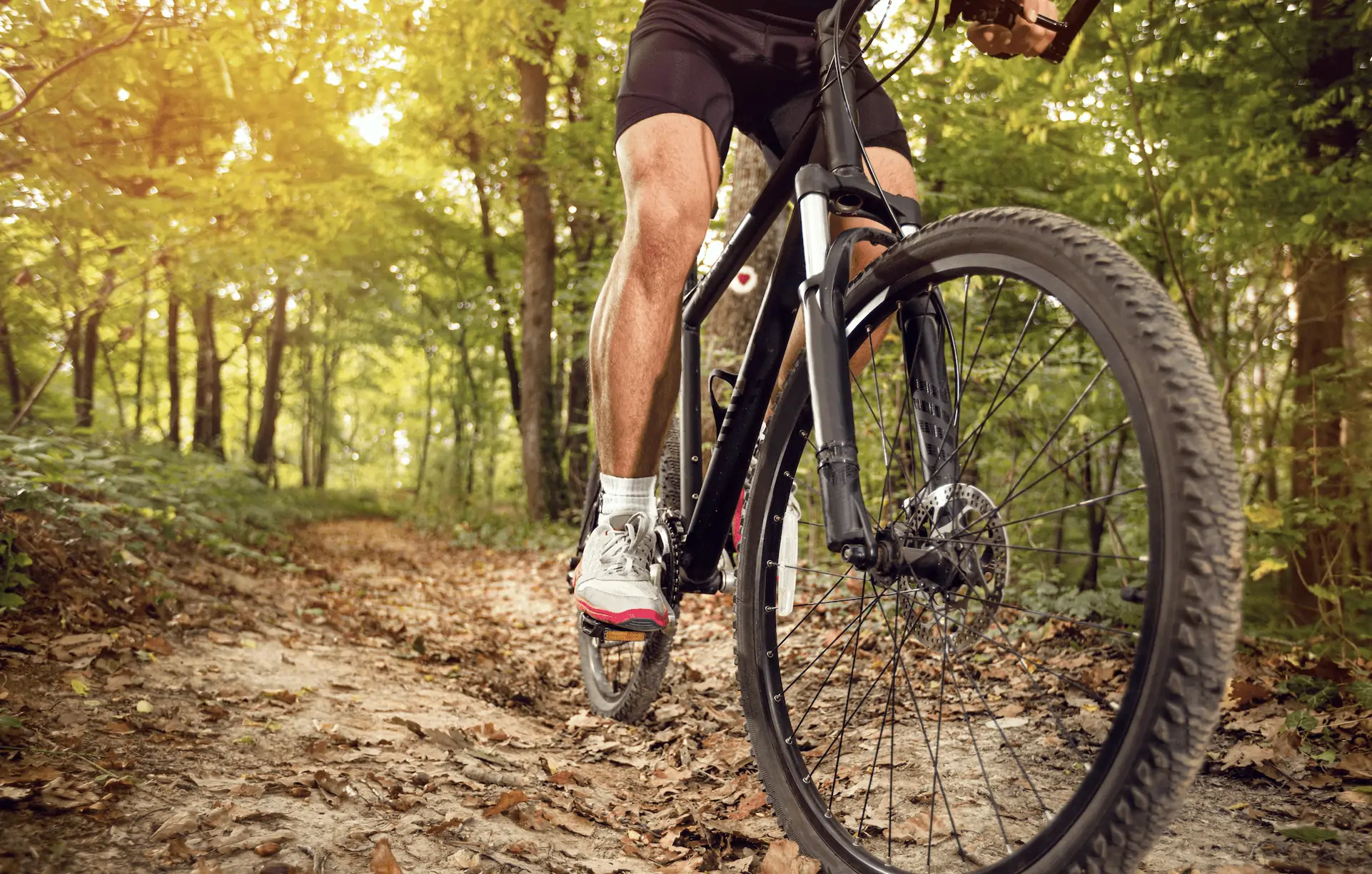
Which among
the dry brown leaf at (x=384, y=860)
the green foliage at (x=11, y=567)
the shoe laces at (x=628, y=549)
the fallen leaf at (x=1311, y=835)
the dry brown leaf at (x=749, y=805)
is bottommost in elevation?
the dry brown leaf at (x=749, y=805)

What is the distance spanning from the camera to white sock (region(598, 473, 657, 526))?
6.32 feet

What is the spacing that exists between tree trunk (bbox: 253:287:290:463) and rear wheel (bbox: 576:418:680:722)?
598 inches

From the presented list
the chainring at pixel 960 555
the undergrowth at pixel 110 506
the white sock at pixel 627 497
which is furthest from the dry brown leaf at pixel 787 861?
the undergrowth at pixel 110 506

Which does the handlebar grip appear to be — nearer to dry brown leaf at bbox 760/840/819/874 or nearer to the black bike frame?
the black bike frame

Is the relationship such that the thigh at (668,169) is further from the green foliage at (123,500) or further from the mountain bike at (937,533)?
the green foliage at (123,500)

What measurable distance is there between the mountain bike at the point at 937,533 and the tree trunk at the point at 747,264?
8.86 feet

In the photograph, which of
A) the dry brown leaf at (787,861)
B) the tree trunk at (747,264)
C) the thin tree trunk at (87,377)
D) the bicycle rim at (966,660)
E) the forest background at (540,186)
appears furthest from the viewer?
the thin tree trunk at (87,377)

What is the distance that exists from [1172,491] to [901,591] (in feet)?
1.94

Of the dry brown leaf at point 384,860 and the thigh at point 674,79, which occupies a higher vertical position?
the thigh at point 674,79

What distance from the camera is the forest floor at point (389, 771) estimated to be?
1300mm

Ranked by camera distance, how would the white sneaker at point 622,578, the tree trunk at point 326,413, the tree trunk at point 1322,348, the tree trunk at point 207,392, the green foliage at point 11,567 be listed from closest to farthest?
the white sneaker at point 622,578 < the green foliage at point 11,567 < the tree trunk at point 1322,348 < the tree trunk at point 207,392 < the tree trunk at point 326,413

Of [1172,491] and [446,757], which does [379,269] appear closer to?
A: [446,757]

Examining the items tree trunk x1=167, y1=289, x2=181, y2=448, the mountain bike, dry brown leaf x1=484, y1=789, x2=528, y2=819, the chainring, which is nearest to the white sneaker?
the mountain bike

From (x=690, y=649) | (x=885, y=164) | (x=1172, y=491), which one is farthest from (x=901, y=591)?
(x=690, y=649)
